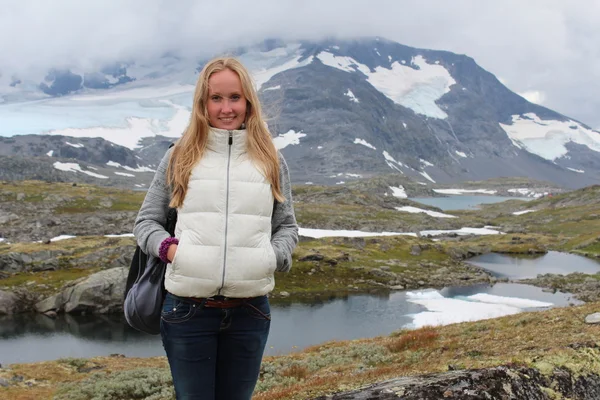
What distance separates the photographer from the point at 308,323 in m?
56.7

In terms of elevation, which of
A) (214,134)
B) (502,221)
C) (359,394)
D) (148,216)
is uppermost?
(214,134)

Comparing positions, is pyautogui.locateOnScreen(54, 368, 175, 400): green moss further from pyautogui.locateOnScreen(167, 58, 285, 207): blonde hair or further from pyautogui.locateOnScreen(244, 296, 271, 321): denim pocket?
pyautogui.locateOnScreen(167, 58, 285, 207): blonde hair

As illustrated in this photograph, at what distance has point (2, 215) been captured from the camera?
117812 mm

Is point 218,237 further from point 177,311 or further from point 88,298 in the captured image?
point 88,298

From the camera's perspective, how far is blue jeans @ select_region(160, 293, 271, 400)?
5.92 meters

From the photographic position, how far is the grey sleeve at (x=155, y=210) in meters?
6.22

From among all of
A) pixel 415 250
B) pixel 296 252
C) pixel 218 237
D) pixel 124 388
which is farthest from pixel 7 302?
pixel 415 250

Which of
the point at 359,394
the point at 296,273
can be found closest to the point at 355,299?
the point at 296,273

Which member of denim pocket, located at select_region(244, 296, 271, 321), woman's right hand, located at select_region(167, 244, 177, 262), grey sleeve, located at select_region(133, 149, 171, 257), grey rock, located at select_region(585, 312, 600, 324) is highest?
grey sleeve, located at select_region(133, 149, 171, 257)

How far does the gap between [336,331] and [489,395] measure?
48429mm

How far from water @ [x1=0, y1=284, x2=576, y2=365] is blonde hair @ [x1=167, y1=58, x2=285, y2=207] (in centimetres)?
4039

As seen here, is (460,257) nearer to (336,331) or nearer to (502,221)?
(336,331)

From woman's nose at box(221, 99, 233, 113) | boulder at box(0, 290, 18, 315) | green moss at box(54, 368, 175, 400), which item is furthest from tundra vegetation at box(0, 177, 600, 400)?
woman's nose at box(221, 99, 233, 113)

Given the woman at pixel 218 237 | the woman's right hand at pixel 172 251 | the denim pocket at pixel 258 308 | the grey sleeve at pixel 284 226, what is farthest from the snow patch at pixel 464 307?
the woman's right hand at pixel 172 251
